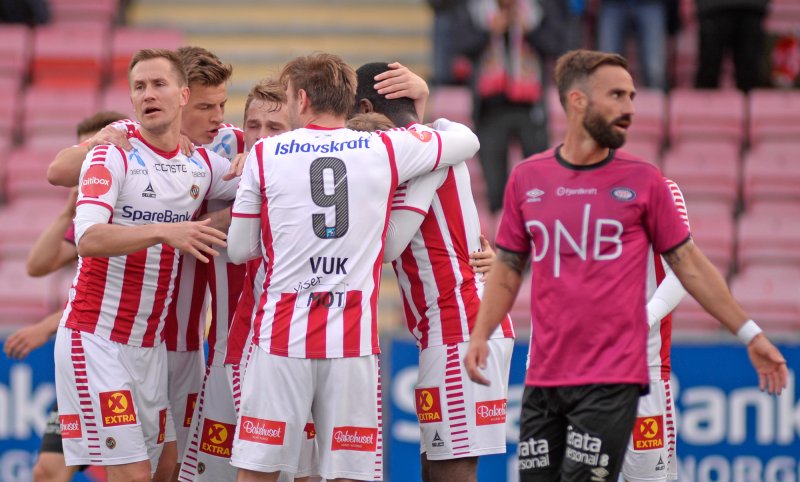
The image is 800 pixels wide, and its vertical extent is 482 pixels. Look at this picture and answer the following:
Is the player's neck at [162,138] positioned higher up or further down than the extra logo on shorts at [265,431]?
higher up

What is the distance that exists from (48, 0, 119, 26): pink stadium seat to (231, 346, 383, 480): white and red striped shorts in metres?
8.99

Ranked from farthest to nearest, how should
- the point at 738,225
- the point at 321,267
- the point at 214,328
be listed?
the point at 738,225 < the point at 214,328 < the point at 321,267

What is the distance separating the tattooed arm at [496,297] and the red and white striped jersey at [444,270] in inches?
19.5

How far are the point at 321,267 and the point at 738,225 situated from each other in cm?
689

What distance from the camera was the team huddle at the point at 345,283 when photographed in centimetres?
505

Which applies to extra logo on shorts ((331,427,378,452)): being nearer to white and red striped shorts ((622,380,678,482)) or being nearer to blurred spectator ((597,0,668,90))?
white and red striped shorts ((622,380,678,482))

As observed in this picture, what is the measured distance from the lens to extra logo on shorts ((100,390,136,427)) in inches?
228

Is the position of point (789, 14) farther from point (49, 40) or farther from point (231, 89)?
point (49, 40)

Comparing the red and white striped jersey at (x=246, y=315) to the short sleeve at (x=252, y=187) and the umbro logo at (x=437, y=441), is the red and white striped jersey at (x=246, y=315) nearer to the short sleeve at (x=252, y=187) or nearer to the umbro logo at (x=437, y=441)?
the short sleeve at (x=252, y=187)

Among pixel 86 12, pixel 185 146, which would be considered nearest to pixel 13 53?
pixel 86 12

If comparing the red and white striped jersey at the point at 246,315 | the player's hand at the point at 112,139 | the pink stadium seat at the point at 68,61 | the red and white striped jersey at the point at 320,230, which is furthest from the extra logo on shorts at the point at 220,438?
the pink stadium seat at the point at 68,61

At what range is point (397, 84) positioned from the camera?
5871mm

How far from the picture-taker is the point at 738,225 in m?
11.4

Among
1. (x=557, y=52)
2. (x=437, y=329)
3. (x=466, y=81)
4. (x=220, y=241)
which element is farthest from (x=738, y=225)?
(x=220, y=241)
